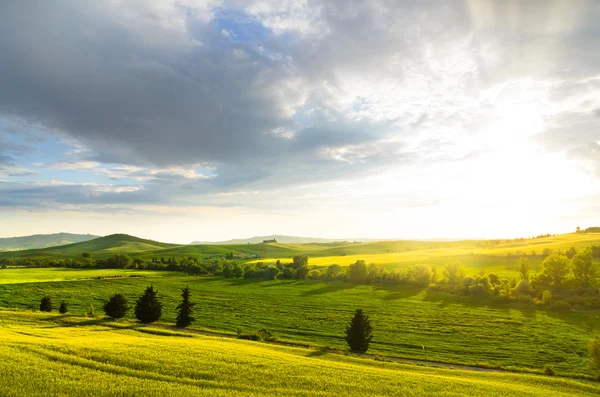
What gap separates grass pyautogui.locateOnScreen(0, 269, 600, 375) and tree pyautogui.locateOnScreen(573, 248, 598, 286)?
3102 cm

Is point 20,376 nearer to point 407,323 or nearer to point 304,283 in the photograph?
point 407,323

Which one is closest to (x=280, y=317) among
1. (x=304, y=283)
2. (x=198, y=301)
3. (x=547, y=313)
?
(x=198, y=301)

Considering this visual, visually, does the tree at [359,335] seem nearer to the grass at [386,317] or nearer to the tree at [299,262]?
the grass at [386,317]

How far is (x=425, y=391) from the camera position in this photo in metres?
25.2

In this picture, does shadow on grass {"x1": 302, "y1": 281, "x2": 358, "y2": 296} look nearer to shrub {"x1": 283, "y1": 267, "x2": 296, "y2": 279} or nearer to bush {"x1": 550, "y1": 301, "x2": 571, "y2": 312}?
shrub {"x1": 283, "y1": 267, "x2": 296, "y2": 279}

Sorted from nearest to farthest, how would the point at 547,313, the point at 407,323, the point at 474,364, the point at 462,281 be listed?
the point at 474,364
the point at 407,323
the point at 547,313
the point at 462,281

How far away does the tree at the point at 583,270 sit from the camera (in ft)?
349

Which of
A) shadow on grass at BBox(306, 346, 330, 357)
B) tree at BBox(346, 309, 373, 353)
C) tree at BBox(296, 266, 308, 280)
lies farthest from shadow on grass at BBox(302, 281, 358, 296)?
shadow on grass at BBox(306, 346, 330, 357)

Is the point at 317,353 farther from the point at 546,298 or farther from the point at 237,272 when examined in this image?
the point at 237,272

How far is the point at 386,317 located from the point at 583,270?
7687 centimetres

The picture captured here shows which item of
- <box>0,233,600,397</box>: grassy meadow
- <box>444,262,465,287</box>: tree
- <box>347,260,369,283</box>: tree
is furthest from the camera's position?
<box>347,260,369,283</box>: tree

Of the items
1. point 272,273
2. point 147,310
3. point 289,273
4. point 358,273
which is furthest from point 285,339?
point 289,273

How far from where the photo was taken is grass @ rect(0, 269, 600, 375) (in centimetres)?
5795

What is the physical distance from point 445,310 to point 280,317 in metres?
44.6
